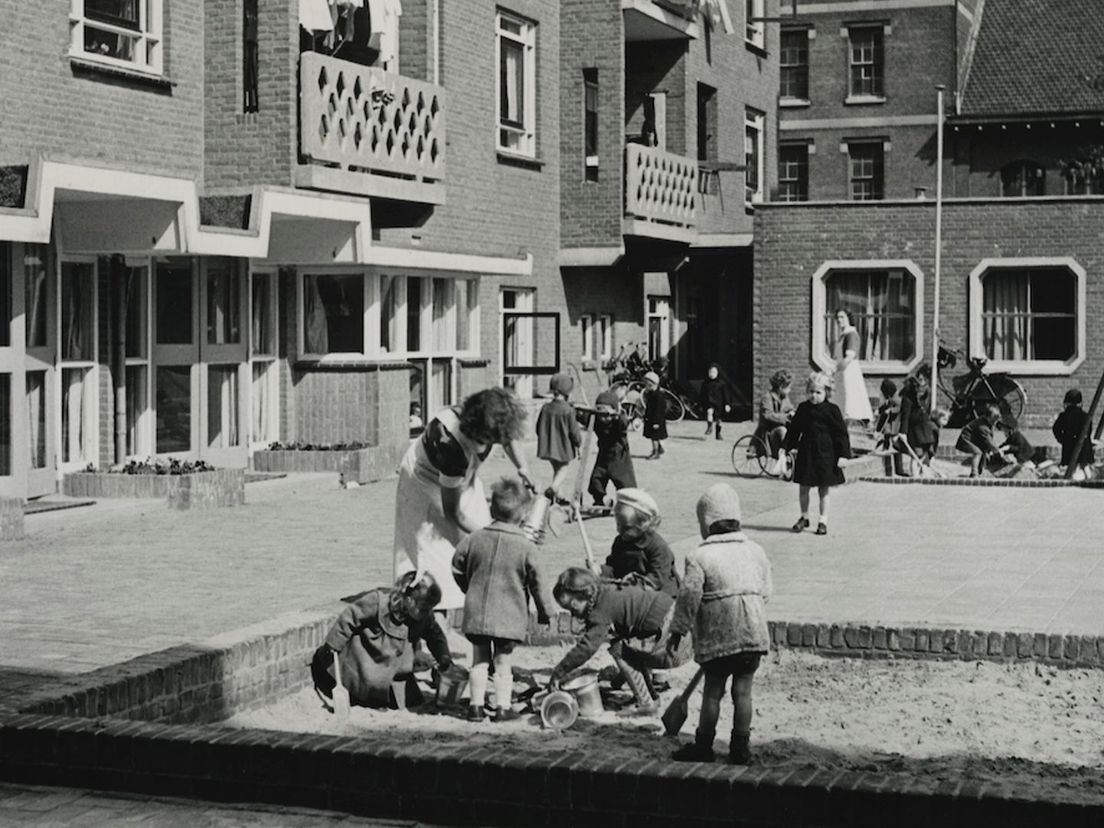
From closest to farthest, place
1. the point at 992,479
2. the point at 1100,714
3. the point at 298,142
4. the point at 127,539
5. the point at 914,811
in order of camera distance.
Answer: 1. the point at 914,811
2. the point at 1100,714
3. the point at 127,539
4. the point at 298,142
5. the point at 992,479

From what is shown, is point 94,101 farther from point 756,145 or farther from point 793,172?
point 793,172

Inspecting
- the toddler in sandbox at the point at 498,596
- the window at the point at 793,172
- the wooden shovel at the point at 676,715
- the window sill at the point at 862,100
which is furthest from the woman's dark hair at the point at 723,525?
the window at the point at 793,172

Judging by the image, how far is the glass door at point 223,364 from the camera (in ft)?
70.1

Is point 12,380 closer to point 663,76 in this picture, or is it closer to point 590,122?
point 590,122

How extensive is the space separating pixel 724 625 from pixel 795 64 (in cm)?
4492

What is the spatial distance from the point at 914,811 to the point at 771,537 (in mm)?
10387

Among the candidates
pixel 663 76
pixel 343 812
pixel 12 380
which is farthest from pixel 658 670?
pixel 663 76

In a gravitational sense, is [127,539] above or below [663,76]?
below

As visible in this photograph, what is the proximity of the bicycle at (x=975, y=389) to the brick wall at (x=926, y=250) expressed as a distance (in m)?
0.43

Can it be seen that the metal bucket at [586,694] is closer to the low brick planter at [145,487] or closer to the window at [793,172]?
the low brick planter at [145,487]

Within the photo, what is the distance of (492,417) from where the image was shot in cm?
1021

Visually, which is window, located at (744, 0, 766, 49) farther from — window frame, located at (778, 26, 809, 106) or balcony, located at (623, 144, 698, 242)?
window frame, located at (778, 26, 809, 106)

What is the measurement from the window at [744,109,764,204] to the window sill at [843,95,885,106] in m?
10.3

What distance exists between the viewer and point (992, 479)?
23.0 meters
